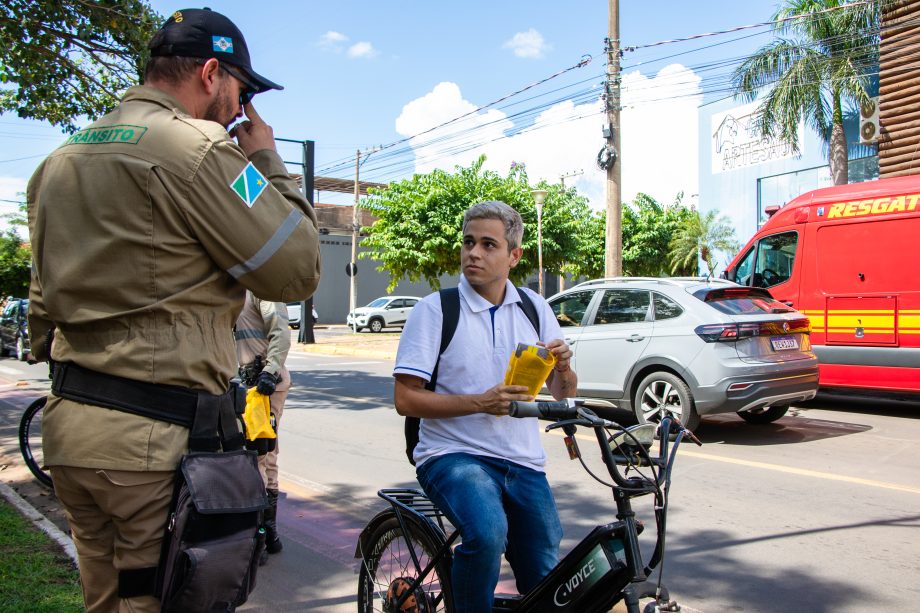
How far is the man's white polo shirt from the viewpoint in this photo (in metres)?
2.69

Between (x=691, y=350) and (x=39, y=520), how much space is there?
5.85 metres

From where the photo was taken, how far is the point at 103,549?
1.86 m

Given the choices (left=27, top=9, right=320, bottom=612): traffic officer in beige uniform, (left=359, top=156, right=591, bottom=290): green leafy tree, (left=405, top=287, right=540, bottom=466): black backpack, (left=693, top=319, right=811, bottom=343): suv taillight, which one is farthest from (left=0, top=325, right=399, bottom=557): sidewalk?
(left=359, top=156, right=591, bottom=290): green leafy tree

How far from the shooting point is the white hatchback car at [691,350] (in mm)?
7461

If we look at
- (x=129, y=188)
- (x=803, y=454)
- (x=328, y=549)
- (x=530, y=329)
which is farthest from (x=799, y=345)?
(x=129, y=188)

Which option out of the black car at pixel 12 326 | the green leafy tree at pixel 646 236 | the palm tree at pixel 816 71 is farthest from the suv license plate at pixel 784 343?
the green leafy tree at pixel 646 236

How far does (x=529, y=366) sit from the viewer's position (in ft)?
8.11

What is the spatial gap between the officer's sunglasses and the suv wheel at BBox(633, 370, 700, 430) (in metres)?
6.29

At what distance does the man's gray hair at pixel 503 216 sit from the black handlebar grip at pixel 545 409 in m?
0.83

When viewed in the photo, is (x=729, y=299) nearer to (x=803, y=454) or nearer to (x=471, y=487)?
(x=803, y=454)

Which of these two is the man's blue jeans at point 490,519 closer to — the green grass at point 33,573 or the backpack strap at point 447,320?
the backpack strap at point 447,320

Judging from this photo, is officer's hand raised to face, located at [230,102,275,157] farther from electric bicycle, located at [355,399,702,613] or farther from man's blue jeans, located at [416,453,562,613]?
man's blue jeans, located at [416,453,562,613]

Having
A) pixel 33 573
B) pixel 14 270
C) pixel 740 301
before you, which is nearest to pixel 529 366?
pixel 33 573

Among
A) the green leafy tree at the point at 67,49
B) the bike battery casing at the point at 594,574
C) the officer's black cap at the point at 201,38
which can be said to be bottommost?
the bike battery casing at the point at 594,574
